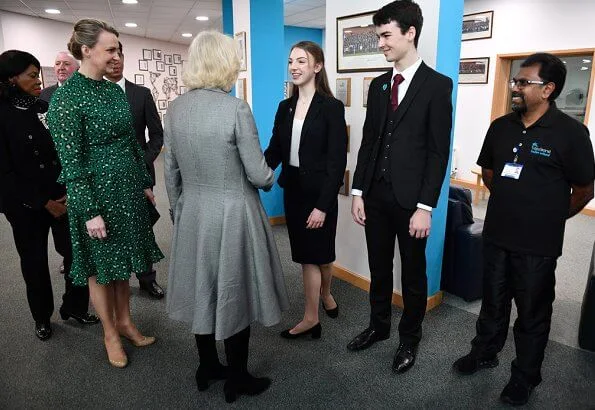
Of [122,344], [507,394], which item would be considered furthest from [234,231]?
[507,394]

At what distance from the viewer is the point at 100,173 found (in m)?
1.95

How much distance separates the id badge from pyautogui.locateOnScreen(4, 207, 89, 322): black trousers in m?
2.37

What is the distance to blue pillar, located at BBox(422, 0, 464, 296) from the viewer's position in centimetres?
244

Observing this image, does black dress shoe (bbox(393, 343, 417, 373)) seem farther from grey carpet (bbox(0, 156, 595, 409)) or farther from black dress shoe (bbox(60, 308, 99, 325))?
black dress shoe (bbox(60, 308, 99, 325))

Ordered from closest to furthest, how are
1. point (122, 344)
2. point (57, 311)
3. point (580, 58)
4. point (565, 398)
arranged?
1. point (565, 398)
2. point (122, 344)
3. point (57, 311)
4. point (580, 58)

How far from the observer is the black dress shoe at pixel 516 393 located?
194 centimetres

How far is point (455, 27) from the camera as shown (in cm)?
251

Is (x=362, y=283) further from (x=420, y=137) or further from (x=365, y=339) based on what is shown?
(x=420, y=137)

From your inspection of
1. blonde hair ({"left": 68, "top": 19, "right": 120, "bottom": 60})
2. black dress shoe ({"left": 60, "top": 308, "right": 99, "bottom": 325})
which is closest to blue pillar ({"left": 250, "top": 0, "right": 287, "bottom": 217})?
black dress shoe ({"left": 60, "top": 308, "right": 99, "bottom": 325})

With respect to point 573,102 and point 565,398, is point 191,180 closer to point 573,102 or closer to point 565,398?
point 565,398

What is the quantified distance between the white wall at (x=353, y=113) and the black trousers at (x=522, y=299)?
0.89m

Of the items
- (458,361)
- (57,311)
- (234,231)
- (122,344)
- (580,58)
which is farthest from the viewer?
(580,58)

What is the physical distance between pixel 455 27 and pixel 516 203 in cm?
123

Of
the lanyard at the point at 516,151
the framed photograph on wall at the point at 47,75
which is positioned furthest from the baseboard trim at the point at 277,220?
the framed photograph on wall at the point at 47,75
